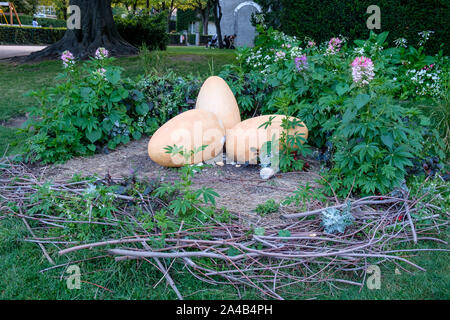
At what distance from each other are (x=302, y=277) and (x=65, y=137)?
9.75ft

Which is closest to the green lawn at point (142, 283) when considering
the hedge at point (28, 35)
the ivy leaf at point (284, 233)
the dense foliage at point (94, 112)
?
the ivy leaf at point (284, 233)

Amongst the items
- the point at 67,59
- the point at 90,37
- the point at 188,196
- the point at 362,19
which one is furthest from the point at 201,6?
the point at 188,196

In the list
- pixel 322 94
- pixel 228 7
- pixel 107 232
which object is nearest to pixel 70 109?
pixel 107 232

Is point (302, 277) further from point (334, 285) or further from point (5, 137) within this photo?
point (5, 137)

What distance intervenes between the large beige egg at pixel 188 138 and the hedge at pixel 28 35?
26.6m

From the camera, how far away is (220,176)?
3.76 m

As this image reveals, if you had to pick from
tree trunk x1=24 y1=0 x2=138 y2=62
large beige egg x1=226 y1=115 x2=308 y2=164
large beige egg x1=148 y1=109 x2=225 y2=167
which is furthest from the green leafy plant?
tree trunk x1=24 y1=0 x2=138 y2=62

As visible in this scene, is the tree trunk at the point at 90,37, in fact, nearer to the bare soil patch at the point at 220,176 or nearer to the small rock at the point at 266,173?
the bare soil patch at the point at 220,176

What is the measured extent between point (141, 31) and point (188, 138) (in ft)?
41.4

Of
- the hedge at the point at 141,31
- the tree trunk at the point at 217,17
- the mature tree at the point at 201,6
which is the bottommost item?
the hedge at the point at 141,31

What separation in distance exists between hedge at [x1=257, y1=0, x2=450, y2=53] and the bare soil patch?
173 inches

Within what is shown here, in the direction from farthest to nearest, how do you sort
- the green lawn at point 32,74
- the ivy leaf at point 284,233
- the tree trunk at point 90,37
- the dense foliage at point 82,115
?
the tree trunk at point 90,37
the green lawn at point 32,74
the dense foliage at point 82,115
the ivy leaf at point 284,233

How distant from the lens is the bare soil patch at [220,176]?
3.25 metres

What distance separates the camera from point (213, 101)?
4480 mm
